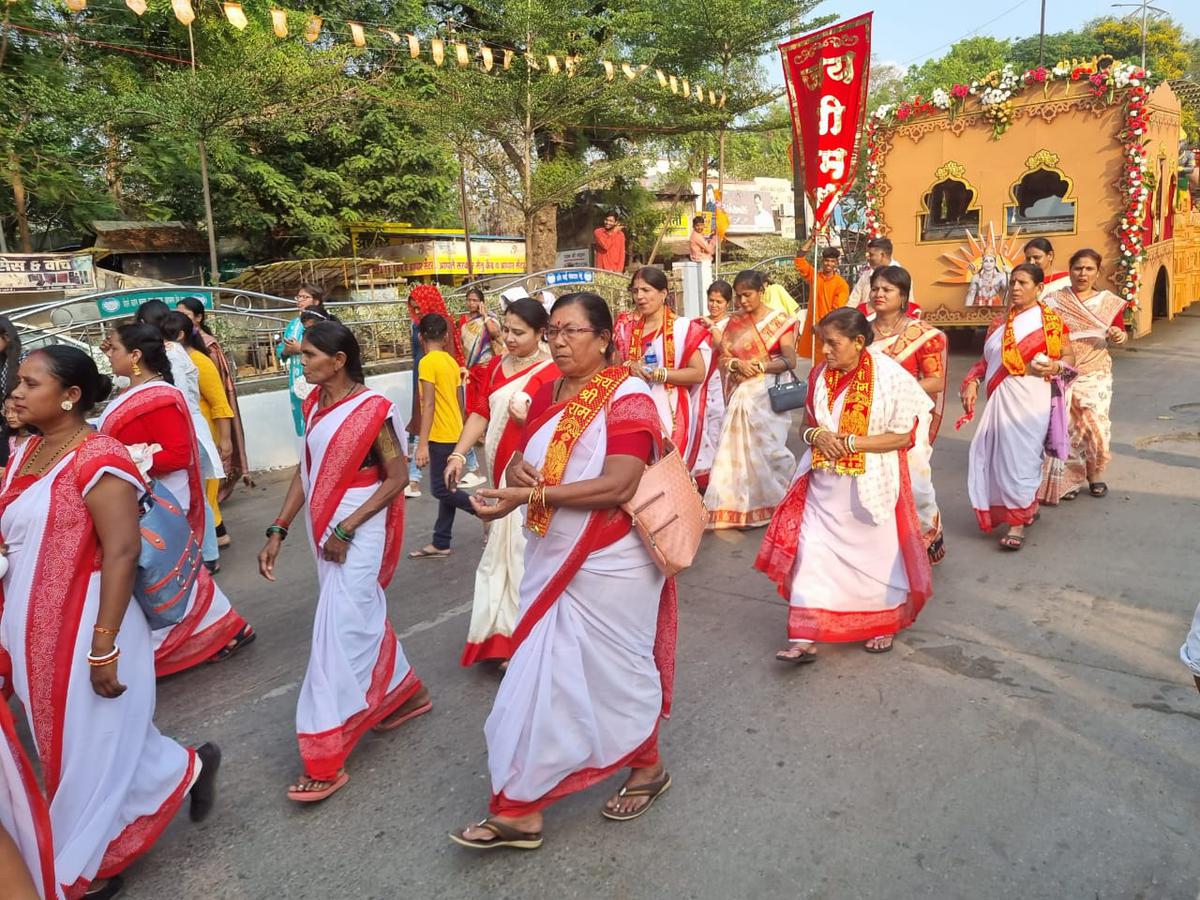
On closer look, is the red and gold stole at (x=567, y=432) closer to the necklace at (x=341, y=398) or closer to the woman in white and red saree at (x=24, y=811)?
the necklace at (x=341, y=398)

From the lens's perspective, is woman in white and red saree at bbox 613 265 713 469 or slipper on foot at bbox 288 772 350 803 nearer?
slipper on foot at bbox 288 772 350 803

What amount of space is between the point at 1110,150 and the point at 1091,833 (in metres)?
10.1

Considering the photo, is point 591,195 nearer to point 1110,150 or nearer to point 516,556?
point 1110,150

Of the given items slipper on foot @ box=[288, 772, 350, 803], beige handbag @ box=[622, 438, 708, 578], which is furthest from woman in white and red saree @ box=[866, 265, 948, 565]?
slipper on foot @ box=[288, 772, 350, 803]

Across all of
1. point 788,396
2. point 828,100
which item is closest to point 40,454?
point 788,396

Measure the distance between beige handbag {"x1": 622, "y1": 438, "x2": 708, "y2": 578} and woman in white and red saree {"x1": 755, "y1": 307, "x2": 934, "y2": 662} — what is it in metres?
1.33

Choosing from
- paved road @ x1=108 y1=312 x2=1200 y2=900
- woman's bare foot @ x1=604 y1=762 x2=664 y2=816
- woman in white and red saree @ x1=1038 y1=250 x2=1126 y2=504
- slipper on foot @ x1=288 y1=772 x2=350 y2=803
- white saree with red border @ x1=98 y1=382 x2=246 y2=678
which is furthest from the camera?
woman in white and red saree @ x1=1038 y1=250 x2=1126 y2=504

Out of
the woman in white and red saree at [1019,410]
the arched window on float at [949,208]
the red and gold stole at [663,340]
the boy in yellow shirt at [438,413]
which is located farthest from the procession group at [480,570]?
the arched window on float at [949,208]

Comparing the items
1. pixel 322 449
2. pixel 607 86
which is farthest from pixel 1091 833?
pixel 607 86

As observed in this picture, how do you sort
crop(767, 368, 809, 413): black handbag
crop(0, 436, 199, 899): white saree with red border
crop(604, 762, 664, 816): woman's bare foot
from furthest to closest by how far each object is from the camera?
1. crop(767, 368, 809, 413): black handbag
2. crop(604, 762, 664, 816): woman's bare foot
3. crop(0, 436, 199, 899): white saree with red border

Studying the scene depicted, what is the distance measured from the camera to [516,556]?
3.62m

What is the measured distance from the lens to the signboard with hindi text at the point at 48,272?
11398mm

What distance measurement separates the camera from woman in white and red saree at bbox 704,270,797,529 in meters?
5.76

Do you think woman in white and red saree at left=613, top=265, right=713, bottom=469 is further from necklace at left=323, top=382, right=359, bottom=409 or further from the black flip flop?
the black flip flop
